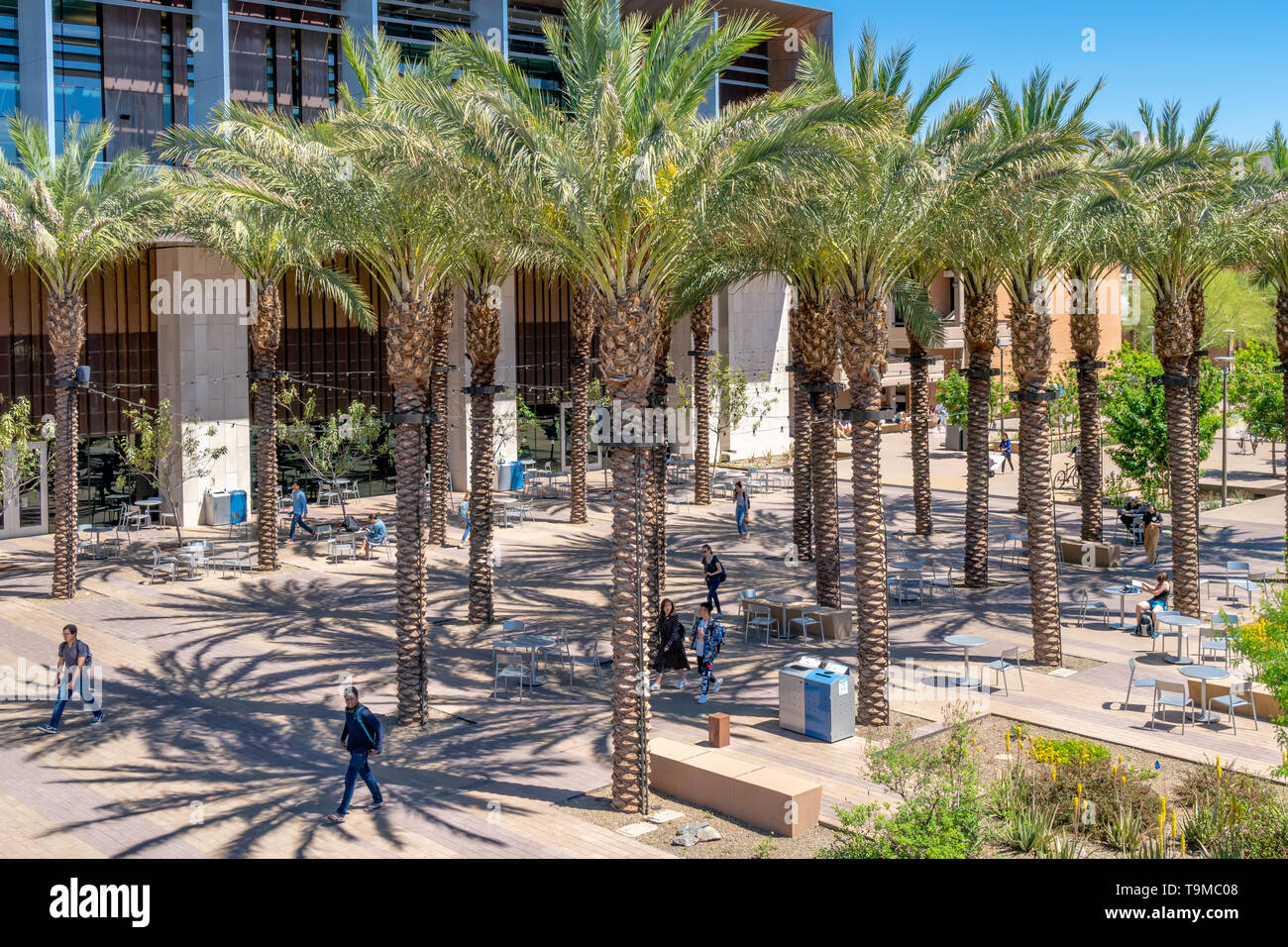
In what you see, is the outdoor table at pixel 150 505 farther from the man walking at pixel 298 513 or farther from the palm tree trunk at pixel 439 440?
the palm tree trunk at pixel 439 440

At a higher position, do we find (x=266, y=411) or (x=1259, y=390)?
(x=1259, y=390)

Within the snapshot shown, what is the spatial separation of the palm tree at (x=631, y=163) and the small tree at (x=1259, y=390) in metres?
30.3

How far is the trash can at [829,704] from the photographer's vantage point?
1619cm

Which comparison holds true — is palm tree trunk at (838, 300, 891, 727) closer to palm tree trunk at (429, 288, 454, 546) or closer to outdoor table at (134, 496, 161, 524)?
palm tree trunk at (429, 288, 454, 546)

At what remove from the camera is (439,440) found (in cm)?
2959

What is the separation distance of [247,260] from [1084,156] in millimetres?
15293

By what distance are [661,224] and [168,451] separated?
64.4 feet

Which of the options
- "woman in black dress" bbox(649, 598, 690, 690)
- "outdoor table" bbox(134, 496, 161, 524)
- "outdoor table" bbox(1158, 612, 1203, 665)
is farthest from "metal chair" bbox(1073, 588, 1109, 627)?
"outdoor table" bbox(134, 496, 161, 524)

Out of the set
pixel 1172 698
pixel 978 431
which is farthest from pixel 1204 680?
pixel 978 431

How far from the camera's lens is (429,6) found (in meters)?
40.4

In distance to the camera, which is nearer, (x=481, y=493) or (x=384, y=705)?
(x=384, y=705)

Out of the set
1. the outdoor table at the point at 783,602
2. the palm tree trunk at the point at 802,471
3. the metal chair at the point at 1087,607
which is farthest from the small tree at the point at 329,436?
the metal chair at the point at 1087,607

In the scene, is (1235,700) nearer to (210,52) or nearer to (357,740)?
(357,740)

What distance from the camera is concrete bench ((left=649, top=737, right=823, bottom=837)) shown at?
13281 millimetres
